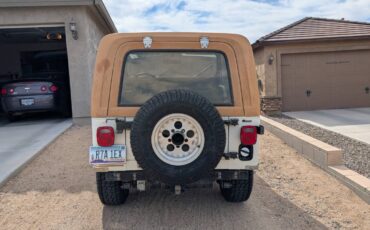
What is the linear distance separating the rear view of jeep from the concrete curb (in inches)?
60.2

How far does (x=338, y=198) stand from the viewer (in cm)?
451

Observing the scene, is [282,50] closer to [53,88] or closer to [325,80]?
[325,80]

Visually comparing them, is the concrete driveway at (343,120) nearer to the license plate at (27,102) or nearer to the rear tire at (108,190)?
the rear tire at (108,190)

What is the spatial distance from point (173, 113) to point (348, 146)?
15.7 feet

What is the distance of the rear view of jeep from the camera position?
3340mm

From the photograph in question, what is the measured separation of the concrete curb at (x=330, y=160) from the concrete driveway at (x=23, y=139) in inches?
182

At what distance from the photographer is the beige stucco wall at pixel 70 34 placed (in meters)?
9.60

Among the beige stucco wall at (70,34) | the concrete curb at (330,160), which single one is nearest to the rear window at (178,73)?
the concrete curb at (330,160)

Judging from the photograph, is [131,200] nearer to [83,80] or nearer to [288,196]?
[288,196]

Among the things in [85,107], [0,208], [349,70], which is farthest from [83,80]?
[349,70]

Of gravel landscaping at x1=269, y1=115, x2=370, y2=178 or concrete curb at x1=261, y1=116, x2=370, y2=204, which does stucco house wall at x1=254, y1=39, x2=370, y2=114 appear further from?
concrete curb at x1=261, y1=116, x2=370, y2=204

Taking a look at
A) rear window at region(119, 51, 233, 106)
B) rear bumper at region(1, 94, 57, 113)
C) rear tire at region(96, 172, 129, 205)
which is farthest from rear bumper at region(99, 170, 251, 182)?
rear bumper at region(1, 94, 57, 113)

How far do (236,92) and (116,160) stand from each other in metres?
1.40

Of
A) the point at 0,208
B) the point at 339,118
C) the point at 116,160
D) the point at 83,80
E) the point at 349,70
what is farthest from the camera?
the point at 349,70
